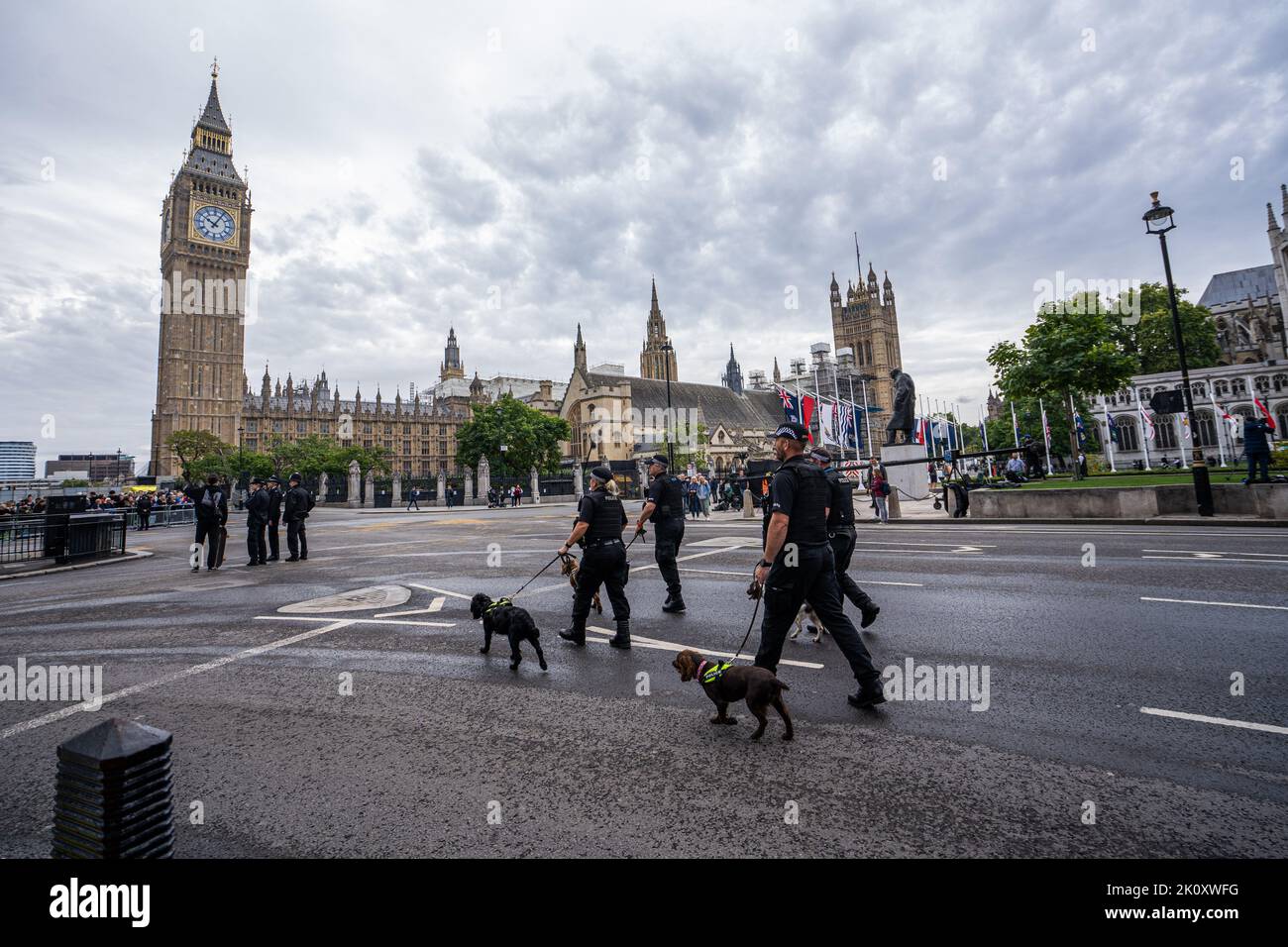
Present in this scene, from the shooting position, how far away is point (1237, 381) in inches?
2442

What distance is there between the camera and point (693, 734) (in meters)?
4.04

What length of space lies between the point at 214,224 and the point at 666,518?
429ft

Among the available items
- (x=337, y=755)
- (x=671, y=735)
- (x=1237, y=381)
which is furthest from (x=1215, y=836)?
(x=1237, y=381)

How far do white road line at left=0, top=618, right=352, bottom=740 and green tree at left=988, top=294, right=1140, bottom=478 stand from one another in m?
32.0

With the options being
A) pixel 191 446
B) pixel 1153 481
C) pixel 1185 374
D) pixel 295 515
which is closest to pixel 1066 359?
pixel 1153 481

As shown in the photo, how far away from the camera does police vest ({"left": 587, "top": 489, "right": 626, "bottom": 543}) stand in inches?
259

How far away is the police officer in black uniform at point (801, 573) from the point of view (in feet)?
14.4

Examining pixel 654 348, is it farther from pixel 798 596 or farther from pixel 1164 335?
pixel 798 596

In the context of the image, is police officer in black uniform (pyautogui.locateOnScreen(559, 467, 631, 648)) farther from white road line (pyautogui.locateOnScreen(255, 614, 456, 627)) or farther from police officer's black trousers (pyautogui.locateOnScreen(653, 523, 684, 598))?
white road line (pyautogui.locateOnScreen(255, 614, 456, 627))

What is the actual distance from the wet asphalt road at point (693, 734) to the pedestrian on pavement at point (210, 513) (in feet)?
17.1

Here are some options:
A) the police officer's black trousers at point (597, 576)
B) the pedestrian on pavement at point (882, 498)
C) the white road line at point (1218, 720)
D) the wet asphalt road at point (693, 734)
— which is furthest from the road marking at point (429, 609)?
the pedestrian on pavement at point (882, 498)

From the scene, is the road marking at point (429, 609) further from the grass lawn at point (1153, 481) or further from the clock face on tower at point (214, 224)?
the clock face on tower at point (214, 224)
